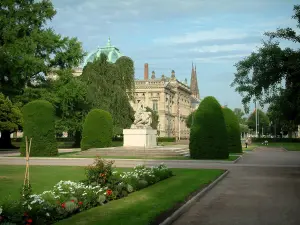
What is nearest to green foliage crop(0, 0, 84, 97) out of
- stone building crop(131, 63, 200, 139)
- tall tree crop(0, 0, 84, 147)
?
tall tree crop(0, 0, 84, 147)

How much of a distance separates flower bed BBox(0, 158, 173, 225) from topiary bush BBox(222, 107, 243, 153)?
26.0 meters

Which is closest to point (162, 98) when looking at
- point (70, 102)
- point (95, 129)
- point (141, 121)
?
point (70, 102)

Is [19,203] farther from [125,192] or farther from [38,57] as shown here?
[38,57]

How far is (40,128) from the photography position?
3216 centimetres

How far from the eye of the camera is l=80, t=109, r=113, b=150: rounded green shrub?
39594 mm

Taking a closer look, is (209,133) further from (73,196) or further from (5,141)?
(5,141)

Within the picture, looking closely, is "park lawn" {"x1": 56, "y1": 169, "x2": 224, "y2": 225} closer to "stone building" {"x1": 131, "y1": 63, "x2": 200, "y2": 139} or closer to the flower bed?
the flower bed

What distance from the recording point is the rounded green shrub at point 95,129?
1559 inches

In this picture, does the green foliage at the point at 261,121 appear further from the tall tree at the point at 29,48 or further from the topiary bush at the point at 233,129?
the tall tree at the point at 29,48

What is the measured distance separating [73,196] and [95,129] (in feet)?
99.2

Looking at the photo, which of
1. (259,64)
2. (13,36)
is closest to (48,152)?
(13,36)

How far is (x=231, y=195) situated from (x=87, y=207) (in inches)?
211

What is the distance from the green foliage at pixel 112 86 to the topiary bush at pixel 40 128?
15.9m

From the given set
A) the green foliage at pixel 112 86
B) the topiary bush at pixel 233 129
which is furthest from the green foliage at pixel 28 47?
the topiary bush at pixel 233 129
